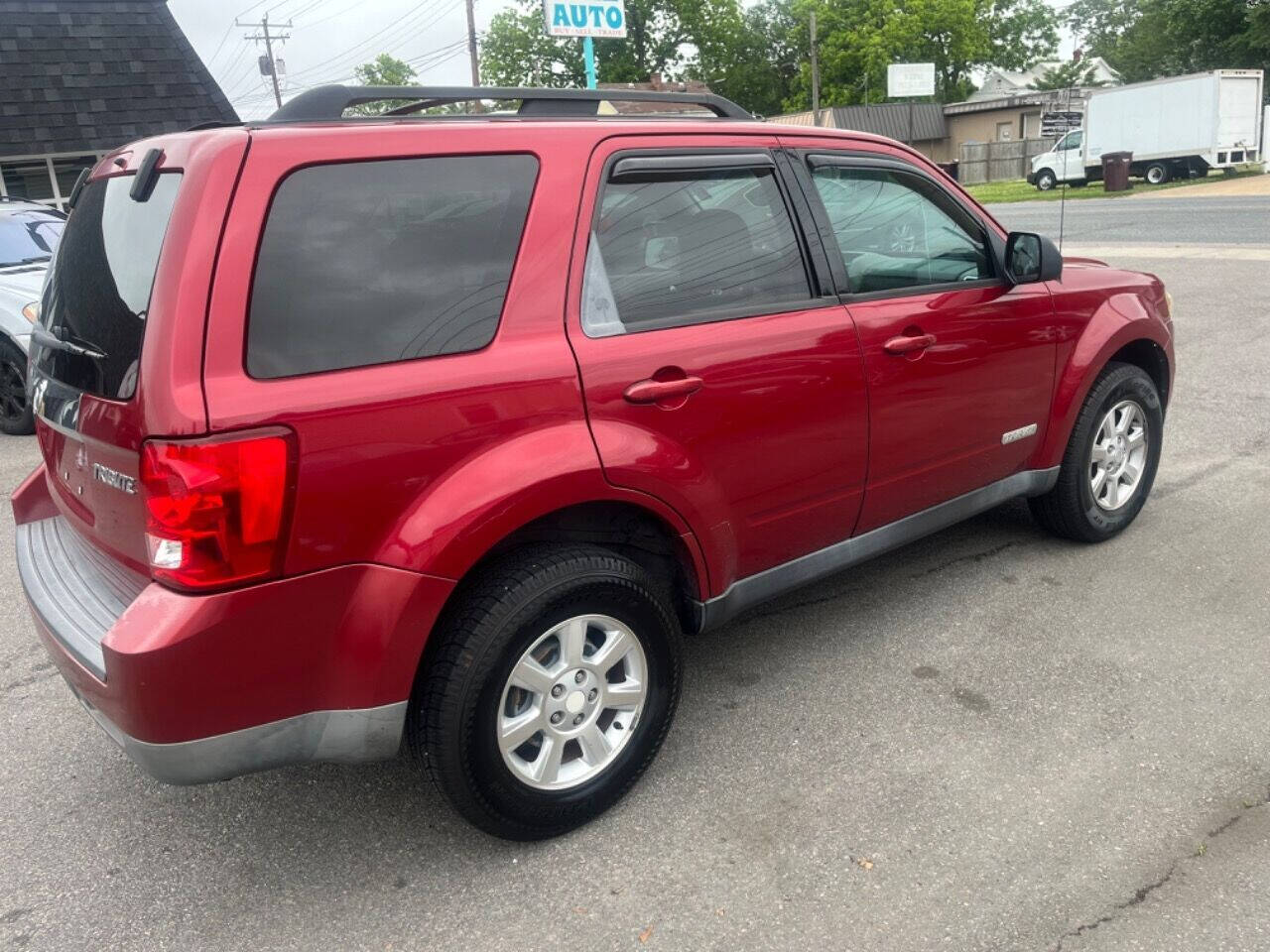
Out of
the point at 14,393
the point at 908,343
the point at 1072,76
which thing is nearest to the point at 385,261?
the point at 908,343

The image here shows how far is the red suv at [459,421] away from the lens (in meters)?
2.15

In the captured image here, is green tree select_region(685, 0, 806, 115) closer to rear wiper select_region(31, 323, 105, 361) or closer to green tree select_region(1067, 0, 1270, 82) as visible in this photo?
green tree select_region(1067, 0, 1270, 82)

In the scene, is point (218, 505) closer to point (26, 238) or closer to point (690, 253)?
point (690, 253)

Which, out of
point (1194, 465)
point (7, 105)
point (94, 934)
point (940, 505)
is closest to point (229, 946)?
point (94, 934)

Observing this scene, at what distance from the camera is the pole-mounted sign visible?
11797 millimetres

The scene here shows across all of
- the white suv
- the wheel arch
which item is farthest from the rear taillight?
the white suv

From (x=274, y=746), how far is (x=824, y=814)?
1432mm

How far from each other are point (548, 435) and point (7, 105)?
52.9 ft

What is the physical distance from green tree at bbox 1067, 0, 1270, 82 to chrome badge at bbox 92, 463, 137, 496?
171 ft

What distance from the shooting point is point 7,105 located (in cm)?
1482

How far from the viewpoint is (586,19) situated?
11984 mm

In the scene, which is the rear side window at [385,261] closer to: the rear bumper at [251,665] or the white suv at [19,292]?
the rear bumper at [251,665]

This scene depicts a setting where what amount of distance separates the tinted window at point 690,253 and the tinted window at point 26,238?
22.7 feet

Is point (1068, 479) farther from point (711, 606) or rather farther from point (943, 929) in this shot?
point (943, 929)
